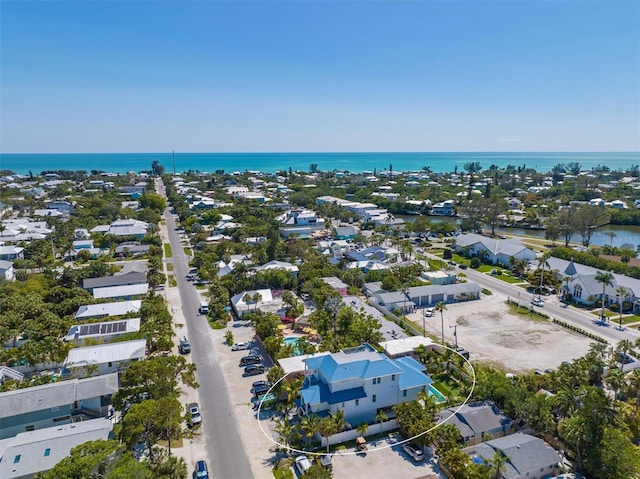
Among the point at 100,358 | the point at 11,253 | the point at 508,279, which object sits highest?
the point at 11,253

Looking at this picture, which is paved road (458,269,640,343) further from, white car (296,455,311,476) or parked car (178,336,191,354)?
parked car (178,336,191,354)

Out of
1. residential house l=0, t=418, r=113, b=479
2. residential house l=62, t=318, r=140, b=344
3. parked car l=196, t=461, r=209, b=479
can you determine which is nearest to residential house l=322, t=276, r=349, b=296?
residential house l=62, t=318, r=140, b=344

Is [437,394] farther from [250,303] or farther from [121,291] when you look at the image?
[121,291]

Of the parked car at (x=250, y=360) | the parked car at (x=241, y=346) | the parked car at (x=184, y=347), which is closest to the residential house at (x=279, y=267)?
the parked car at (x=241, y=346)

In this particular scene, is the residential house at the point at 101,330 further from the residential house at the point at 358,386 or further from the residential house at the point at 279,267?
the residential house at the point at 358,386

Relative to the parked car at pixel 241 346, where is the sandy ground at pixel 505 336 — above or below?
below

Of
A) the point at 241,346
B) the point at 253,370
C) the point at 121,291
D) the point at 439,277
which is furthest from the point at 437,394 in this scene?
the point at 121,291
